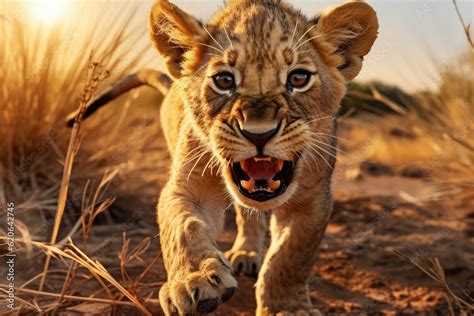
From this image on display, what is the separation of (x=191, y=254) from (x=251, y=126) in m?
0.67

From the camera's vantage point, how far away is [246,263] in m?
4.61

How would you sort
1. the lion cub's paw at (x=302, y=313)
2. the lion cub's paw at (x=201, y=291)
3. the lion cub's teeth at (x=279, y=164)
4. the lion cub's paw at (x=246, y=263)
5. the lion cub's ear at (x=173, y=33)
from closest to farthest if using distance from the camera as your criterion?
the lion cub's paw at (x=201, y=291)
the lion cub's teeth at (x=279, y=164)
the lion cub's ear at (x=173, y=33)
the lion cub's paw at (x=302, y=313)
the lion cub's paw at (x=246, y=263)

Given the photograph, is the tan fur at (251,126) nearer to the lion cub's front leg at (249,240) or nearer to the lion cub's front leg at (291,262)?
the lion cub's front leg at (291,262)

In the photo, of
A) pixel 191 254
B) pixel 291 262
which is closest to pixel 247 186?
pixel 191 254

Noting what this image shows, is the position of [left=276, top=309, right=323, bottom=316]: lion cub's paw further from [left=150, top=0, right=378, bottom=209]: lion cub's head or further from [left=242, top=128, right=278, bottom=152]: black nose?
[left=242, top=128, right=278, bottom=152]: black nose

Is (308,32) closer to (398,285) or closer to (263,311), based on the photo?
(263,311)

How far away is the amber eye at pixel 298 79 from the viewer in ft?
10.4

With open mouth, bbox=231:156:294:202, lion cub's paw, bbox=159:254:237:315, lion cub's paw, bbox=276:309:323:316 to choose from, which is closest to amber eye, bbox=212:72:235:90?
open mouth, bbox=231:156:294:202

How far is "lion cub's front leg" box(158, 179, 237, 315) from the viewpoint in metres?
2.79

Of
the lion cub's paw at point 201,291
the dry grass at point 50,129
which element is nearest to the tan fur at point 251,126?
the lion cub's paw at point 201,291

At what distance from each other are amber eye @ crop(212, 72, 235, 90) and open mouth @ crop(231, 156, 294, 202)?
37 centimetres

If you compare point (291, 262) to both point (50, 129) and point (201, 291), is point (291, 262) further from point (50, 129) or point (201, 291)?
point (50, 129)

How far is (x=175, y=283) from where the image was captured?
2908 millimetres

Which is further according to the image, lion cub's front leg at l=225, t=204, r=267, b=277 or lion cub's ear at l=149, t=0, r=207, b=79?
lion cub's front leg at l=225, t=204, r=267, b=277
